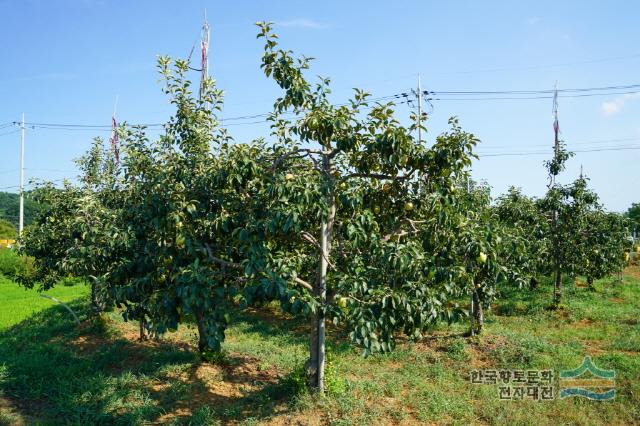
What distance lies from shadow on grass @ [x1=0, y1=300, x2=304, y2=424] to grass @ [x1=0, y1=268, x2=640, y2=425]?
0.02 meters

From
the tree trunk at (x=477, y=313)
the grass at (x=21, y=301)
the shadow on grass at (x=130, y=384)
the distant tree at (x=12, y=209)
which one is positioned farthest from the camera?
the distant tree at (x=12, y=209)

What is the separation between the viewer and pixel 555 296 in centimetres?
1320

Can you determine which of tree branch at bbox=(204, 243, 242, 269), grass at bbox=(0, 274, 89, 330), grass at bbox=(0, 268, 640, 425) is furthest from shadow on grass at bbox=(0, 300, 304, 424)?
grass at bbox=(0, 274, 89, 330)

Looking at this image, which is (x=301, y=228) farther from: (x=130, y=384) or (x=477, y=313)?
(x=477, y=313)

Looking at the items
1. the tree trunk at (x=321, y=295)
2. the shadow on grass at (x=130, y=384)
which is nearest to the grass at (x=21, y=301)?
the shadow on grass at (x=130, y=384)

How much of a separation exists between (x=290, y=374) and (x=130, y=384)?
2761 millimetres

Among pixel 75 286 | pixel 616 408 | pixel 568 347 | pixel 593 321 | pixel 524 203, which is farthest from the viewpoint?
pixel 75 286

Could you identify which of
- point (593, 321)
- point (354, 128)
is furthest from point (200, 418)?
point (593, 321)

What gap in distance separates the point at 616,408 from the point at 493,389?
159 centimetres

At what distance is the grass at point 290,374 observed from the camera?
21.1 feet

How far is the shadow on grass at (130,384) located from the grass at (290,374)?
24mm

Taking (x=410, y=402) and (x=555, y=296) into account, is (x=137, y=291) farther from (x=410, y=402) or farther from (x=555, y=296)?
(x=555, y=296)

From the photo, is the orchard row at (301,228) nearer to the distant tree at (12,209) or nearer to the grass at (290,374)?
the grass at (290,374)

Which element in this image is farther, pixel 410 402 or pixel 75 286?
pixel 75 286
